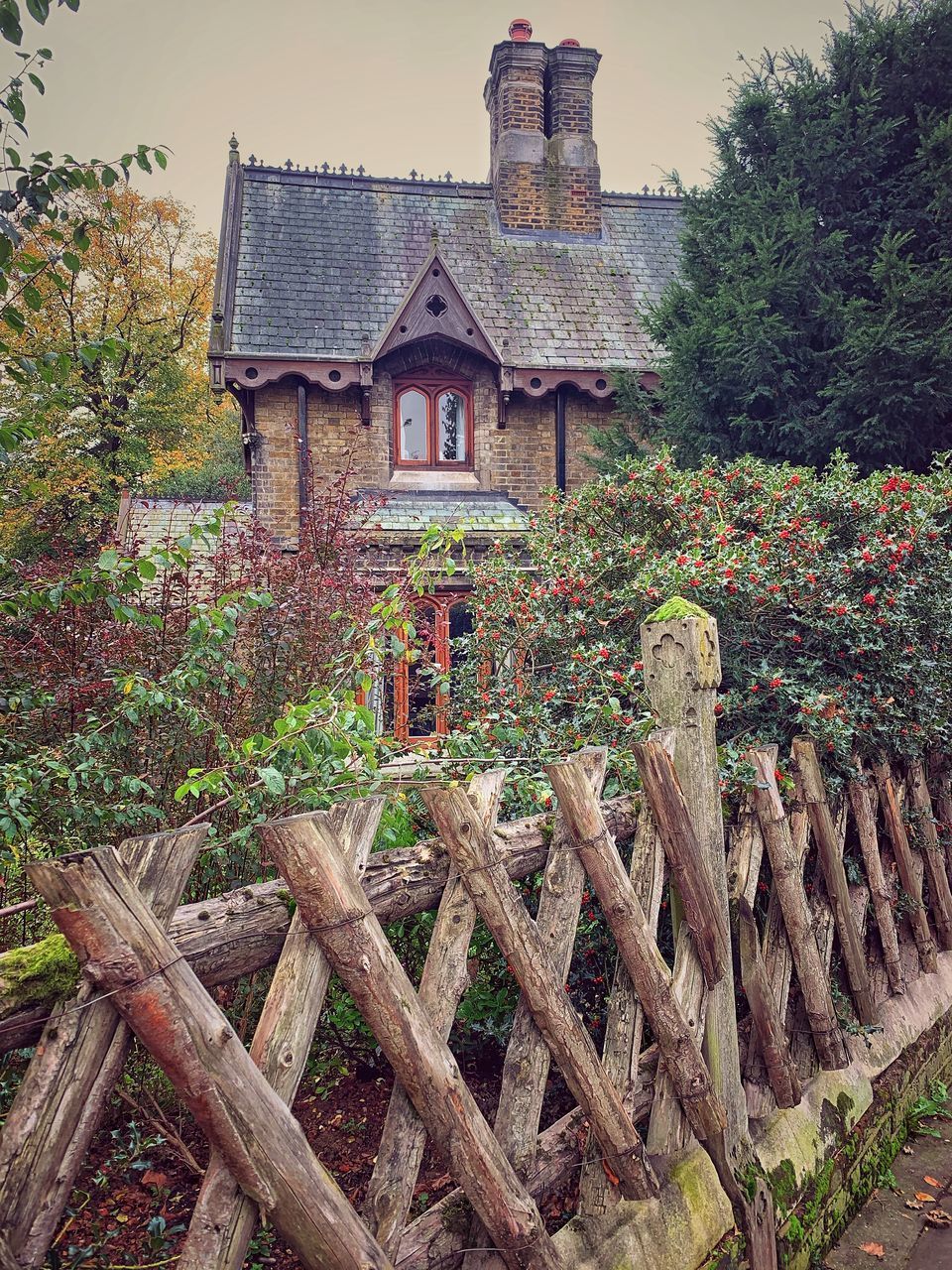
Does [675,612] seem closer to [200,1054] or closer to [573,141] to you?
[200,1054]

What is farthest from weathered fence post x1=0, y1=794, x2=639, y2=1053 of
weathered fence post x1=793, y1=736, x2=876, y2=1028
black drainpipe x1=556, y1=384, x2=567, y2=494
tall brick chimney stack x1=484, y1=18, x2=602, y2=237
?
tall brick chimney stack x1=484, y1=18, x2=602, y2=237

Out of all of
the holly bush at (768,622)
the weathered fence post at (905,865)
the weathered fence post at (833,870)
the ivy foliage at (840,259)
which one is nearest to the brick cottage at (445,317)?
the ivy foliage at (840,259)

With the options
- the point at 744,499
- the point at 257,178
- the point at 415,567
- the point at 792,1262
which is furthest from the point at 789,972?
the point at 257,178

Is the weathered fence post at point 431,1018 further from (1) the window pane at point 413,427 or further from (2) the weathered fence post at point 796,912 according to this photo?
(1) the window pane at point 413,427

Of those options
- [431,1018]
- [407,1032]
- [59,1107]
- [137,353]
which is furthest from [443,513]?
[137,353]

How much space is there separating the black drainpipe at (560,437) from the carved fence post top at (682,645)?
10.3 m

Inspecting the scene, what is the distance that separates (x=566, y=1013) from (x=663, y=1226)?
91 centimetres

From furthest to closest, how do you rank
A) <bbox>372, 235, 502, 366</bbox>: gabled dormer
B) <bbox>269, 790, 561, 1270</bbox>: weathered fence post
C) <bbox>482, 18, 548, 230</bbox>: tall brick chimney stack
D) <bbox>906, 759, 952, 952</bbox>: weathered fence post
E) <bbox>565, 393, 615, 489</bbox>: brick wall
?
<bbox>482, 18, 548, 230</bbox>: tall brick chimney stack < <bbox>565, 393, 615, 489</bbox>: brick wall < <bbox>372, 235, 502, 366</bbox>: gabled dormer < <bbox>906, 759, 952, 952</bbox>: weathered fence post < <bbox>269, 790, 561, 1270</bbox>: weathered fence post

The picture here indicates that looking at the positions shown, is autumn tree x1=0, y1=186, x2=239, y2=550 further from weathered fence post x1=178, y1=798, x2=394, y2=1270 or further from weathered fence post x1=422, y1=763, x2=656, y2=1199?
weathered fence post x1=178, y1=798, x2=394, y2=1270

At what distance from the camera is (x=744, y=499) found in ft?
19.4

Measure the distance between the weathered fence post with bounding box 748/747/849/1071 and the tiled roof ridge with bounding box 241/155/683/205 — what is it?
14.2 meters

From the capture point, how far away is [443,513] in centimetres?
1255

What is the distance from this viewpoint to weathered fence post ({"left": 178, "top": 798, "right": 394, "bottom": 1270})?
1585 mm

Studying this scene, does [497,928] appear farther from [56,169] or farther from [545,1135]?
[56,169]
